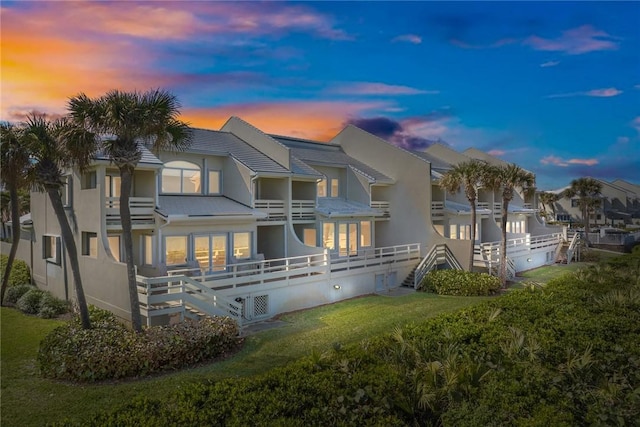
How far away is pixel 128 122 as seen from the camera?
12492 mm

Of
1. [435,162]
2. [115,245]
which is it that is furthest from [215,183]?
[435,162]

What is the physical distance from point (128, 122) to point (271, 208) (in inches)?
443

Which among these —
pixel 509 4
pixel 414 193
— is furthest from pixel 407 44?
pixel 414 193

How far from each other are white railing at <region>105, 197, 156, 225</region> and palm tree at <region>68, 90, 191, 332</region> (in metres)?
4.67

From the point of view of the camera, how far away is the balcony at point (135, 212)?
17.2 meters

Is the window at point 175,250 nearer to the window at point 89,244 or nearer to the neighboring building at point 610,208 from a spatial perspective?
the window at point 89,244

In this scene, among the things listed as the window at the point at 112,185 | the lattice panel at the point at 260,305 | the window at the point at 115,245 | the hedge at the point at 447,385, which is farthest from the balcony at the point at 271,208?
the hedge at the point at 447,385

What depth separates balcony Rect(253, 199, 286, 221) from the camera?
22.5 m

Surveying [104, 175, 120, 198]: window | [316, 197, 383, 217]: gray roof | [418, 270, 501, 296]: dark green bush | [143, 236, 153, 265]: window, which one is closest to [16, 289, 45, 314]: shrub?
[143, 236, 153, 265]: window

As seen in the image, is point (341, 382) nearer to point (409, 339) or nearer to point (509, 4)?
point (409, 339)

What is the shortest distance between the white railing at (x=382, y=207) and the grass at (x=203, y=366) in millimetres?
8536

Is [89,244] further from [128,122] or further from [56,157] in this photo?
[128,122]

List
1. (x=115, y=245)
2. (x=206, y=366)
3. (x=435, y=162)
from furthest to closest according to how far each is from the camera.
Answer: (x=435, y=162) → (x=115, y=245) → (x=206, y=366)

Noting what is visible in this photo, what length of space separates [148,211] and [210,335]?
26.1ft
